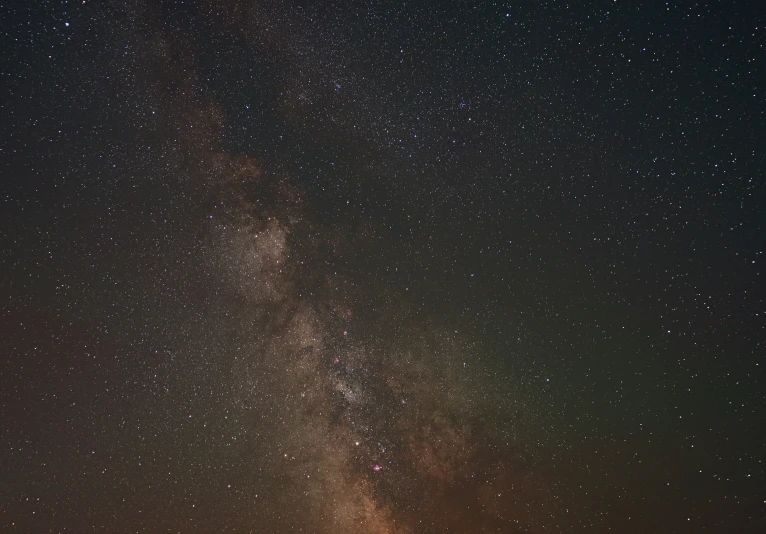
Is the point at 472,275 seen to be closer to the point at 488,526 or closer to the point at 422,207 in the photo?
the point at 422,207

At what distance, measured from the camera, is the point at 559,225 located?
7.64ft

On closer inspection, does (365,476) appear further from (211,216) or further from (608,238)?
(608,238)

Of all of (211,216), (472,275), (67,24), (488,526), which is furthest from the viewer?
(488,526)

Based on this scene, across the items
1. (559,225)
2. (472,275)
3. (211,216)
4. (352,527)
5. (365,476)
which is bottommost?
(352,527)

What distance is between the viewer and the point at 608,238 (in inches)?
91.1

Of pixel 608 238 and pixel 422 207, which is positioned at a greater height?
pixel 608 238

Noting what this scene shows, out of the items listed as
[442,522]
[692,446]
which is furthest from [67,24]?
[692,446]

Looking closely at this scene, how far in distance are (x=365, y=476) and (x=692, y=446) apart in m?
2.28

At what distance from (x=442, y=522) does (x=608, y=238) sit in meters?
2.38

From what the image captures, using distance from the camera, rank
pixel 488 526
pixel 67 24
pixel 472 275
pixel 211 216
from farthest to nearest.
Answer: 1. pixel 488 526
2. pixel 472 275
3. pixel 211 216
4. pixel 67 24

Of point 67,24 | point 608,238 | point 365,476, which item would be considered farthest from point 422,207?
point 67,24

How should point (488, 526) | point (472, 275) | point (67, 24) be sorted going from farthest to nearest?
point (488, 526), point (472, 275), point (67, 24)

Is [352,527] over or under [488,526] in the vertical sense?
under

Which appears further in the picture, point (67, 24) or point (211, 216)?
point (211, 216)
